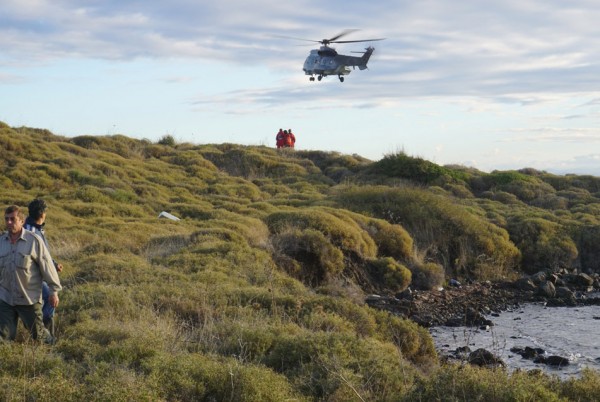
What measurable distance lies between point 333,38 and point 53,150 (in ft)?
45.5

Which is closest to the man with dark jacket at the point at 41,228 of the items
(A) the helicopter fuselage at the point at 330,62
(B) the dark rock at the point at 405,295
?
(B) the dark rock at the point at 405,295

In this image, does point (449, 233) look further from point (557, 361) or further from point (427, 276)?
point (557, 361)

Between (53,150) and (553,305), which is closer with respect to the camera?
(553,305)

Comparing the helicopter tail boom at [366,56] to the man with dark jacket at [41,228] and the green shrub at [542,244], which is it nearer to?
the green shrub at [542,244]

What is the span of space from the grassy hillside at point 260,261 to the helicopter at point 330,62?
214 inches

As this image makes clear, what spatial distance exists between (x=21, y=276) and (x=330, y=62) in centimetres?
2572

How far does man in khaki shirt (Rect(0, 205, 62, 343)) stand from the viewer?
30.3 feet

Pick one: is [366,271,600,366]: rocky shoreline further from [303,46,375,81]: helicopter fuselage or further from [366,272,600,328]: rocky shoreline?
[303,46,375,81]: helicopter fuselage

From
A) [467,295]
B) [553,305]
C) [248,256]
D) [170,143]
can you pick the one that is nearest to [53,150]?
[170,143]

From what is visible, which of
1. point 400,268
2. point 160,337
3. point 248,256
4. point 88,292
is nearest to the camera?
point 160,337

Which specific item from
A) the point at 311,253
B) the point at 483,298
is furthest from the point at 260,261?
the point at 483,298

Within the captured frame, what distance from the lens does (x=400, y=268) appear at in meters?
20.8

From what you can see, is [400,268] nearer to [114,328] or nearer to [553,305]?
[553,305]

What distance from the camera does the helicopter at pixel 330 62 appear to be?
33531mm
